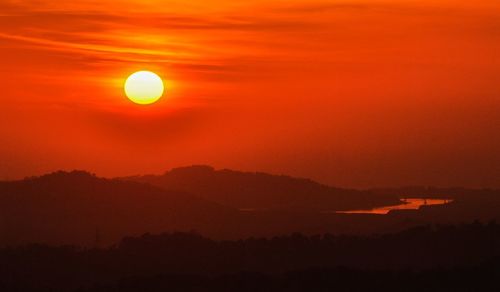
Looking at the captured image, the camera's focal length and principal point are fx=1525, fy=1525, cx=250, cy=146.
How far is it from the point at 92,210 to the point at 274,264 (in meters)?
29.0

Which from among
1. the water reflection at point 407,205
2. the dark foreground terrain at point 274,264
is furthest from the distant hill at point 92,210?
the dark foreground terrain at point 274,264

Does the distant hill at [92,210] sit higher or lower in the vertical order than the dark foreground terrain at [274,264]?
higher

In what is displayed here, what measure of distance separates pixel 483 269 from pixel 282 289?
Answer: 734 centimetres

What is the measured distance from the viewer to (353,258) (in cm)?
6075

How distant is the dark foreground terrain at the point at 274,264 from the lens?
49969 millimetres

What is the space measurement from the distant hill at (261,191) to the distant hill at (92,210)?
1364cm

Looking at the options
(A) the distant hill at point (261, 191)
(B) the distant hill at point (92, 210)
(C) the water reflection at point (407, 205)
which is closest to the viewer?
(B) the distant hill at point (92, 210)

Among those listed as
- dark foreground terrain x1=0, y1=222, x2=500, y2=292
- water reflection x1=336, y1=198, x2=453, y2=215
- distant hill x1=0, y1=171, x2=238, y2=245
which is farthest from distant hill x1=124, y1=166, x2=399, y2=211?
dark foreground terrain x1=0, y1=222, x2=500, y2=292

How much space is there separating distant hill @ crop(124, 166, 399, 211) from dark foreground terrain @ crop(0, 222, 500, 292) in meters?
38.8

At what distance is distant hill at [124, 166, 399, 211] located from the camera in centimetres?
10662

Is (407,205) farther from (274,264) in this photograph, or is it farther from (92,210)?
(274,264)

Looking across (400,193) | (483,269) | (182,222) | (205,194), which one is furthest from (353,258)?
(400,193)

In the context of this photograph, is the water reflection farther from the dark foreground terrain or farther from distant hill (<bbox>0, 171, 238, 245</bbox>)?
the dark foreground terrain

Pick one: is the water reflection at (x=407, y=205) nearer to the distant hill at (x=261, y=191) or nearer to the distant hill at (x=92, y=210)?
the distant hill at (x=261, y=191)
